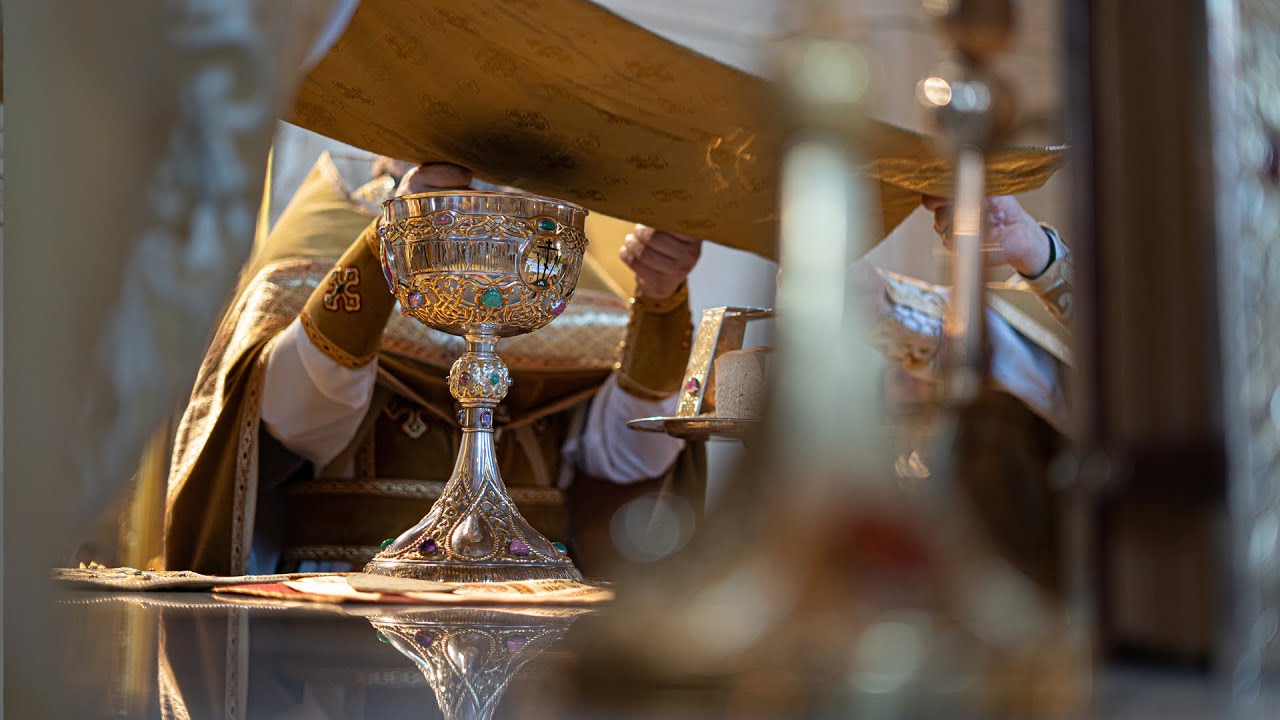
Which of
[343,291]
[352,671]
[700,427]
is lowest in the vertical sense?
[352,671]

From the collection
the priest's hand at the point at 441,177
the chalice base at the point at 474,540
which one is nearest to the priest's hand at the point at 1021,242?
the chalice base at the point at 474,540

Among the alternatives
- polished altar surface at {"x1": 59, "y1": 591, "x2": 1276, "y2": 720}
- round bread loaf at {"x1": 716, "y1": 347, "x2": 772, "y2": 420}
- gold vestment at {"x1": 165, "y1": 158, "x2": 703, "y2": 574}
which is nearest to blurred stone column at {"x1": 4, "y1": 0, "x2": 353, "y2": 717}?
polished altar surface at {"x1": 59, "y1": 591, "x2": 1276, "y2": 720}

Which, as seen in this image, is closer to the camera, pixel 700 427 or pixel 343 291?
pixel 700 427

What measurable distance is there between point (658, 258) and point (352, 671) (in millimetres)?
1030

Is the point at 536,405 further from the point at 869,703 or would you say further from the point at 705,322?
the point at 869,703

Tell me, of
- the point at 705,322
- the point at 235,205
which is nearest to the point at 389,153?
the point at 705,322

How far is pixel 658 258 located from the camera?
4.63 feet

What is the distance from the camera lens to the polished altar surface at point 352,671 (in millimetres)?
171

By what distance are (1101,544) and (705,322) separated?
0.65 meters

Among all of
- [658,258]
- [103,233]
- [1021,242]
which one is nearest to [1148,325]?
[103,233]

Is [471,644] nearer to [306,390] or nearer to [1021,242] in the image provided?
[1021,242]

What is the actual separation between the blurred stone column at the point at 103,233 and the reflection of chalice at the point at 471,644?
130 mm

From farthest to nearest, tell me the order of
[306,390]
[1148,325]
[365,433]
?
1. [365,433]
2. [306,390]
3. [1148,325]

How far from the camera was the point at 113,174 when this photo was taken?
0.19 meters
